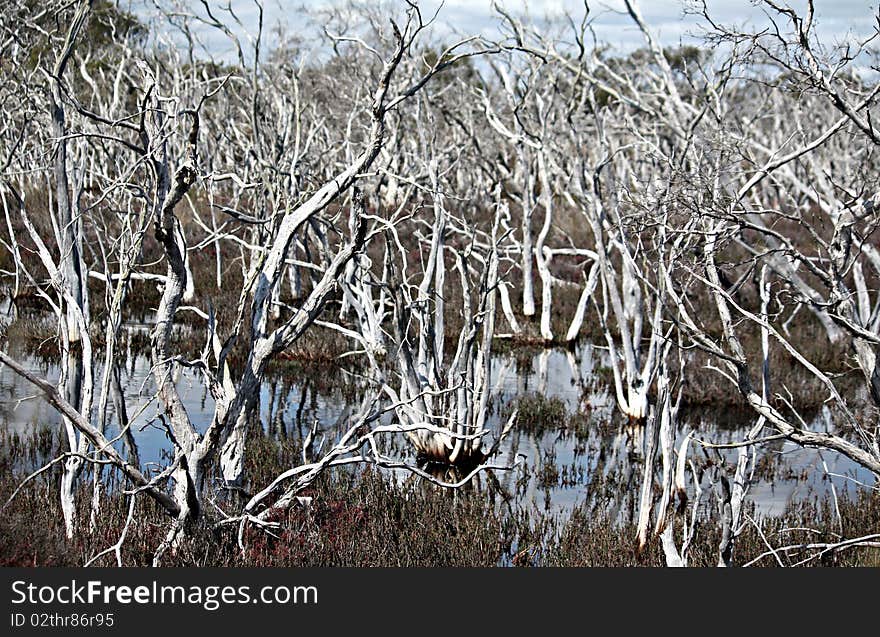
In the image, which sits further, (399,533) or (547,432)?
(547,432)

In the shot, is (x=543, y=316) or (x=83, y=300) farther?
(x=543, y=316)

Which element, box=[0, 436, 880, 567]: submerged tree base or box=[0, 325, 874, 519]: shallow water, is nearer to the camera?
box=[0, 436, 880, 567]: submerged tree base

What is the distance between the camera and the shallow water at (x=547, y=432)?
8234 mm

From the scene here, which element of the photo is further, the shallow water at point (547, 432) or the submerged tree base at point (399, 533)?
the shallow water at point (547, 432)

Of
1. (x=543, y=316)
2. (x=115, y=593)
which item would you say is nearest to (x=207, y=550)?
(x=115, y=593)

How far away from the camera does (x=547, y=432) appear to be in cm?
1027

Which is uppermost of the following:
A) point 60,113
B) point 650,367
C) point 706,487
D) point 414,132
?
point 414,132

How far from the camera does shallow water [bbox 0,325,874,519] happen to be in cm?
823

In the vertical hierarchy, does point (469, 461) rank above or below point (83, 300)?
below

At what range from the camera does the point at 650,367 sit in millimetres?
9820

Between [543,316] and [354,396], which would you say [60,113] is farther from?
[543,316]

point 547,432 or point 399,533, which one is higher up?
point 547,432

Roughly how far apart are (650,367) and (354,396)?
344 centimetres

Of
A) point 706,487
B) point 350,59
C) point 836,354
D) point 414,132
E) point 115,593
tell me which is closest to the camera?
point 115,593
